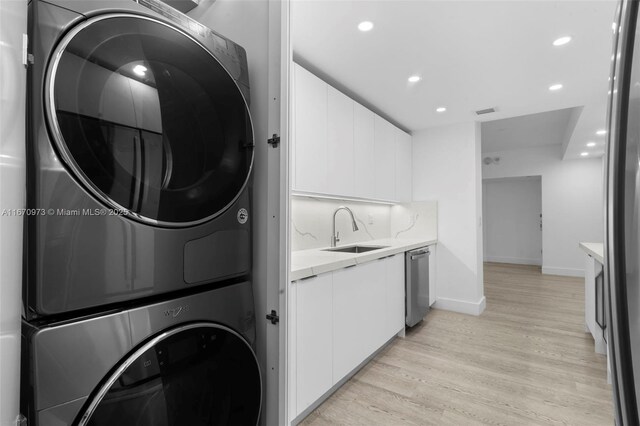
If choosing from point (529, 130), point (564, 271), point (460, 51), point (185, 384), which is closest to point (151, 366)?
A: point (185, 384)

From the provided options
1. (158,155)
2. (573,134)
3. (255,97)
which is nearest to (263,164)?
(255,97)

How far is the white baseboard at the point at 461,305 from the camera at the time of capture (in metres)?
3.50

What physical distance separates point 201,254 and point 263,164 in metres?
0.35

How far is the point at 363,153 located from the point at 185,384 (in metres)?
2.49

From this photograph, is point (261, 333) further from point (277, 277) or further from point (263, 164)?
point (263, 164)

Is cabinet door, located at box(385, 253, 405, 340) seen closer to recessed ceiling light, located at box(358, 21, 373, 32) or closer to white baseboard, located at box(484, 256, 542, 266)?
recessed ceiling light, located at box(358, 21, 373, 32)

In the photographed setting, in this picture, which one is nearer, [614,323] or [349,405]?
[614,323]

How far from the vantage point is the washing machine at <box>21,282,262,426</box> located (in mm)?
538

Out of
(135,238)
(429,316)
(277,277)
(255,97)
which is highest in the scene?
(255,97)

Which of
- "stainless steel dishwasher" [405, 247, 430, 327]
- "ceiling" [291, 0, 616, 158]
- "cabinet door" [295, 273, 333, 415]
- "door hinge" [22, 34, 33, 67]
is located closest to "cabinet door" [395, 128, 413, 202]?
"ceiling" [291, 0, 616, 158]

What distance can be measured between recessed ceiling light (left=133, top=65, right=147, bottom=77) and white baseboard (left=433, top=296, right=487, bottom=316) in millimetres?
3868

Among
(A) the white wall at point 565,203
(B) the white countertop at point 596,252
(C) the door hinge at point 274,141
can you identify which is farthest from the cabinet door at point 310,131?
(A) the white wall at point 565,203

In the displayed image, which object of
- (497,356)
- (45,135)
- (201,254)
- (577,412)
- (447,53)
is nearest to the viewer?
(45,135)

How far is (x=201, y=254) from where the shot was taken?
0.78 metres
